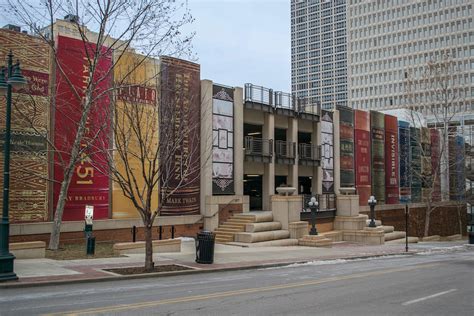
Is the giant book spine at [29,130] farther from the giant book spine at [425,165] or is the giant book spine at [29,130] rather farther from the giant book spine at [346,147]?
the giant book spine at [425,165]

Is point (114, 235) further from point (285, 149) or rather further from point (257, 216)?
point (285, 149)

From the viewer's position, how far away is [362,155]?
40.1m

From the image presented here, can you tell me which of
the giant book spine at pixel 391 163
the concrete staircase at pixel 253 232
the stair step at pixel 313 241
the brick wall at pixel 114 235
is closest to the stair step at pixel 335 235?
the stair step at pixel 313 241

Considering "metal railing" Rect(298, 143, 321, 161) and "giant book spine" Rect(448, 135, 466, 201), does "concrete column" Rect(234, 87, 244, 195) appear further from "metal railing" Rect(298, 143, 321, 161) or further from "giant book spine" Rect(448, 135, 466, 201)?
"giant book spine" Rect(448, 135, 466, 201)

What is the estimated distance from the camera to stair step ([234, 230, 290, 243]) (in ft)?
83.1

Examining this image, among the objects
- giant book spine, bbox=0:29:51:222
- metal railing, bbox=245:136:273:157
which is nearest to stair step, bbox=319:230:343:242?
metal railing, bbox=245:136:273:157

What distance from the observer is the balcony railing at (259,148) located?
30328 millimetres

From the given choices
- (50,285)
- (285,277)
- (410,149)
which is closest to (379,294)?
(285,277)

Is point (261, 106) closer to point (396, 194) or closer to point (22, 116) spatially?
point (22, 116)

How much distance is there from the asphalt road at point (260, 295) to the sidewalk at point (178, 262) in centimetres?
63

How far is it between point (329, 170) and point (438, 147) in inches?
791

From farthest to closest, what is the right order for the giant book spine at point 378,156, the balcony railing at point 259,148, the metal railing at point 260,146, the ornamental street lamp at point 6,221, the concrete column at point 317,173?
the giant book spine at point 378,156 → the concrete column at point 317,173 → the metal railing at point 260,146 → the balcony railing at point 259,148 → the ornamental street lamp at point 6,221

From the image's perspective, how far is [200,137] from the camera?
27.4 meters

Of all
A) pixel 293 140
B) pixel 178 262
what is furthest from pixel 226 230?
pixel 293 140
